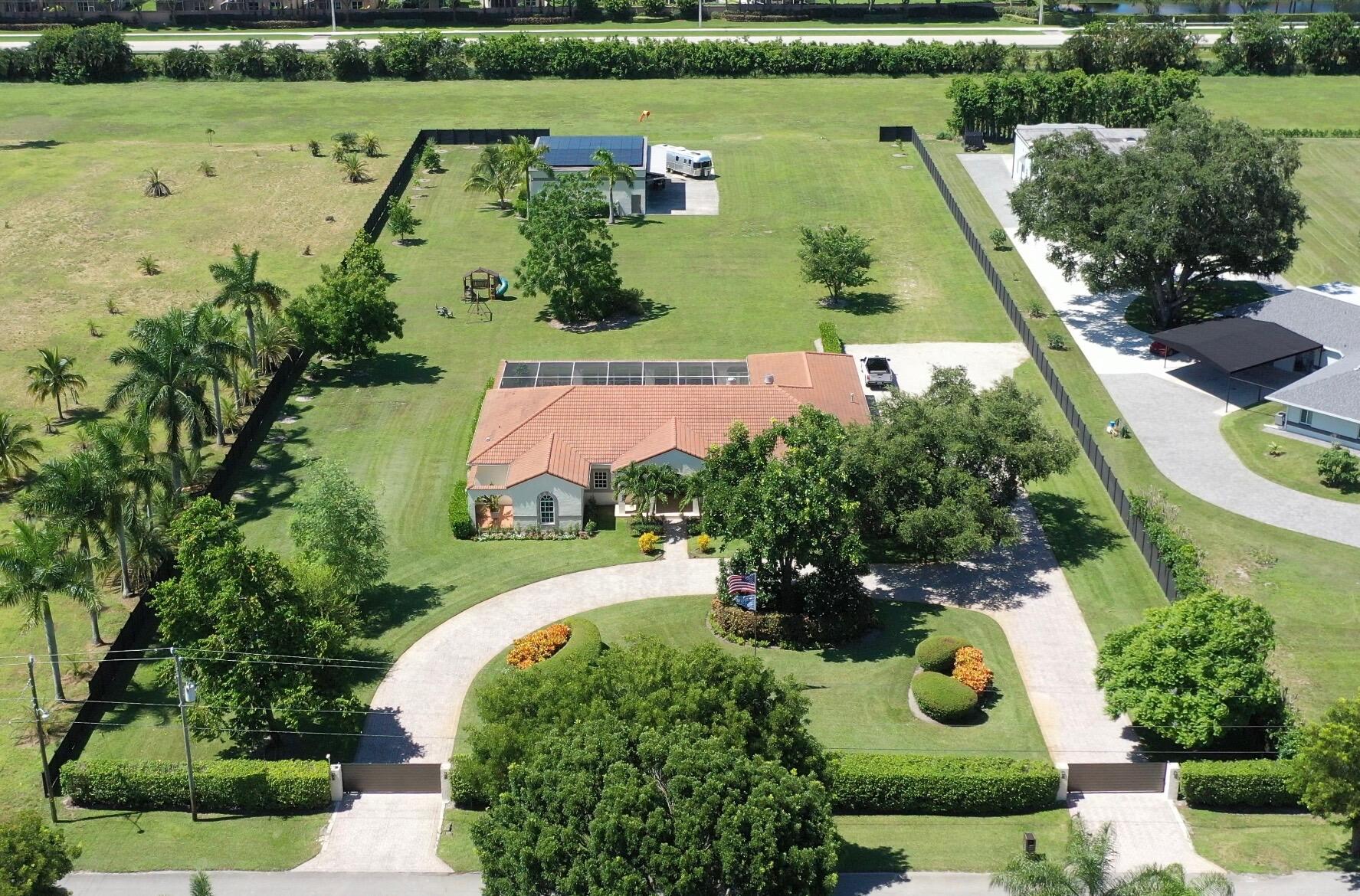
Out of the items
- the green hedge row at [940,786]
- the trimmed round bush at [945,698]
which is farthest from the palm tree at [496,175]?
the green hedge row at [940,786]

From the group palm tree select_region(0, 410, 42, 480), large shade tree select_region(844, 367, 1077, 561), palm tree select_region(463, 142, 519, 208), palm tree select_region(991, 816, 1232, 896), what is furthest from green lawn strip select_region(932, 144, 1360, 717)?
palm tree select_region(463, 142, 519, 208)

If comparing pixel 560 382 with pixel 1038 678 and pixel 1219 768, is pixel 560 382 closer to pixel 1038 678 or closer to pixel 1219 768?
pixel 1038 678

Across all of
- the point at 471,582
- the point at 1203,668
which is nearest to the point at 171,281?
the point at 471,582

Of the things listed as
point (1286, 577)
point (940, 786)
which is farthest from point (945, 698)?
point (1286, 577)

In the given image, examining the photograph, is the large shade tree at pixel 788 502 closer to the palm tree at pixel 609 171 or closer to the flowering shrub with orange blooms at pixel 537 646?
the flowering shrub with orange blooms at pixel 537 646

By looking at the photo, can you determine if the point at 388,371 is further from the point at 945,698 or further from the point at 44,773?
the point at 945,698
